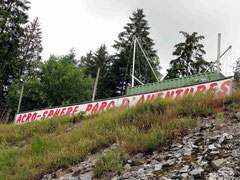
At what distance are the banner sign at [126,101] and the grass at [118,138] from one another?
1.51 metres

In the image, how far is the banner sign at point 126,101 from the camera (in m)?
9.64

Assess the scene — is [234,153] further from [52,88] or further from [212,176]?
[52,88]

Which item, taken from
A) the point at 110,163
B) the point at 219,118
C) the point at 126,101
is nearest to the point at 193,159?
the point at 110,163

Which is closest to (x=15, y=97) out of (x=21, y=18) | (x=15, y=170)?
(x=21, y=18)

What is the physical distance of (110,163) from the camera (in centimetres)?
463

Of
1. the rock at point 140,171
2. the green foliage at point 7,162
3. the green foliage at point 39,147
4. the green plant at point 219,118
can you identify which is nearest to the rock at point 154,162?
the rock at point 140,171

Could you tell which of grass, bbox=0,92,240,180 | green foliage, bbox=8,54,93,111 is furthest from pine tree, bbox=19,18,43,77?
grass, bbox=0,92,240,180

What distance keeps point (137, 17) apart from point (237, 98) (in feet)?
116

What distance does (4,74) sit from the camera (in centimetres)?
2564

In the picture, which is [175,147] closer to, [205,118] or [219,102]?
[205,118]

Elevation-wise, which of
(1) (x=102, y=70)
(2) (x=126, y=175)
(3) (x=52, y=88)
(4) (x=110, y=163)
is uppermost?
(1) (x=102, y=70)

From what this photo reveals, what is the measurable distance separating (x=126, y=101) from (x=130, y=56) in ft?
74.2

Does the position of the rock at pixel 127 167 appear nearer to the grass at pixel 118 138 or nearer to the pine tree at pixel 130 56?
the grass at pixel 118 138

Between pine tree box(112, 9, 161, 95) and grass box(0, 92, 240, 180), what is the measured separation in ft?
90.2
